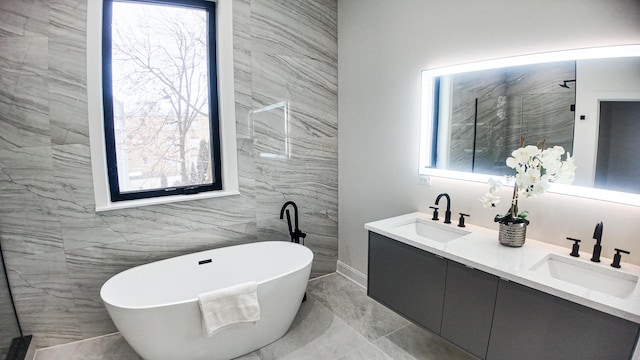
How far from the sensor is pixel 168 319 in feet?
6.41

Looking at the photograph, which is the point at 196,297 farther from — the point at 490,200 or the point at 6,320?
the point at 490,200

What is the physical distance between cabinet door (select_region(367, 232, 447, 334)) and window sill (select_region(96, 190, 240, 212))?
1394 mm

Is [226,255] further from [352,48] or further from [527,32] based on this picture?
[527,32]

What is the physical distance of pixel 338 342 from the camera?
8.02 feet

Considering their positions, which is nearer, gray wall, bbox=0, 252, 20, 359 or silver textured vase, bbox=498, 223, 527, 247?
silver textured vase, bbox=498, 223, 527, 247

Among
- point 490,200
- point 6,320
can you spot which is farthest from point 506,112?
point 6,320

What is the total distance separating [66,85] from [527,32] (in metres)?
3.01

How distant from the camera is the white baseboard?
3275mm

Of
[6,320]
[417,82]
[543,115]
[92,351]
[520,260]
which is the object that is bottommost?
[92,351]

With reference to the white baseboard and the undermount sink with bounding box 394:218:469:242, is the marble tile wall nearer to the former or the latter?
the white baseboard

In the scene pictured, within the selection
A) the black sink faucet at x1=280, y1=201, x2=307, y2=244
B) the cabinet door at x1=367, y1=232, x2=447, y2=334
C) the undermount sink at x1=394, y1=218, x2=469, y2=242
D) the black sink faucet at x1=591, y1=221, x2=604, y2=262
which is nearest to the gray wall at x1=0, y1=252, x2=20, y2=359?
the black sink faucet at x1=280, y1=201, x2=307, y2=244

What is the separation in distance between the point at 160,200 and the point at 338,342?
1.81 metres

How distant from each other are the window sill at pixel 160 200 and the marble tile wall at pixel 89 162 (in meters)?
0.05

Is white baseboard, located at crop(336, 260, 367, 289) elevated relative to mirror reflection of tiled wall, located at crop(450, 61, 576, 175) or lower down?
lower down
